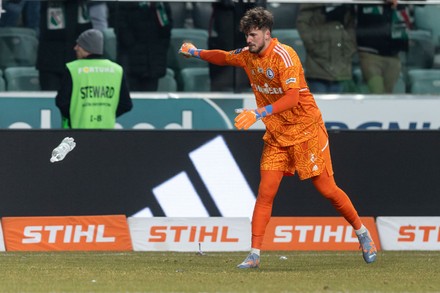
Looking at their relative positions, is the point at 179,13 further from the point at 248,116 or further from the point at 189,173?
the point at 248,116

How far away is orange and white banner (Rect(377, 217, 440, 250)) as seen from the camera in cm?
1246

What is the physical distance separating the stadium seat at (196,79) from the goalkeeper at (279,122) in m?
4.54

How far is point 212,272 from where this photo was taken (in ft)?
33.1

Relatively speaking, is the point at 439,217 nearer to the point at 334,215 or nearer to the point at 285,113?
the point at 334,215

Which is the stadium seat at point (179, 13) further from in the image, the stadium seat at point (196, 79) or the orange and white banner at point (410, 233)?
the orange and white banner at point (410, 233)

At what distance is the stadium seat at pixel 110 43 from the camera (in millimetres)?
15047

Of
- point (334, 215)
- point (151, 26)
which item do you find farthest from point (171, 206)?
point (151, 26)

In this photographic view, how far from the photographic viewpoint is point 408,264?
10953mm

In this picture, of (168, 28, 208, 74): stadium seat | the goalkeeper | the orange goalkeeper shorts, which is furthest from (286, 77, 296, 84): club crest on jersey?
(168, 28, 208, 74): stadium seat

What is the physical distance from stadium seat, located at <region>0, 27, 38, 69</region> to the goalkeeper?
4495 mm

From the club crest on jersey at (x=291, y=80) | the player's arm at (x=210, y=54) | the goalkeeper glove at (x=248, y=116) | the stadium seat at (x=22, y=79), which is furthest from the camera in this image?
the stadium seat at (x=22, y=79)

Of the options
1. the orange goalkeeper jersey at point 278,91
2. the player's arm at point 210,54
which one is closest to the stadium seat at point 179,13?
the player's arm at point 210,54

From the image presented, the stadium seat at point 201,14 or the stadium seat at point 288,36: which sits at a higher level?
the stadium seat at point 201,14

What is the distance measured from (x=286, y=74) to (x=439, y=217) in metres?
3.13
